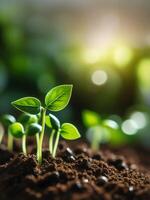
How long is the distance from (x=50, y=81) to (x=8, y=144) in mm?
1275

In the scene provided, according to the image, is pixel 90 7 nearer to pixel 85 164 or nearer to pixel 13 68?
pixel 13 68

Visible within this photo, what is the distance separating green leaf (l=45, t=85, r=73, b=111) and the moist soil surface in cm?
16

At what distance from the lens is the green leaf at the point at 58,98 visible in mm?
1347

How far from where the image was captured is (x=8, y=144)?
183 cm

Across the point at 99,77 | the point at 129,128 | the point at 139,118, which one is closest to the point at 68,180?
the point at 129,128

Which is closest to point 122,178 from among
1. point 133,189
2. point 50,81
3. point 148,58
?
point 133,189

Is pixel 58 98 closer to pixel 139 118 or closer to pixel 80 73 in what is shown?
pixel 139 118

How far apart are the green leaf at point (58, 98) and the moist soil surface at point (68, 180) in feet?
0.53

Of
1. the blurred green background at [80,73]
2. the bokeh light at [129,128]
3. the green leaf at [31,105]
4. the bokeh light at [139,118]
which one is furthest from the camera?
the blurred green background at [80,73]

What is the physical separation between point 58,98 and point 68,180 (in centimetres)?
24

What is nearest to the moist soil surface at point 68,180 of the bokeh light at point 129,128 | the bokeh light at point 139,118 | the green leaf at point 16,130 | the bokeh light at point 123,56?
the green leaf at point 16,130

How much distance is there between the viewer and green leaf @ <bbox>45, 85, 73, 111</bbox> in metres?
1.35

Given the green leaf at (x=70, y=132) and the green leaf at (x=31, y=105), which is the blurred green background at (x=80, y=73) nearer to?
the green leaf at (x=70, y=132)

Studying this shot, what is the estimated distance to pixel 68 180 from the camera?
125 centimetres
